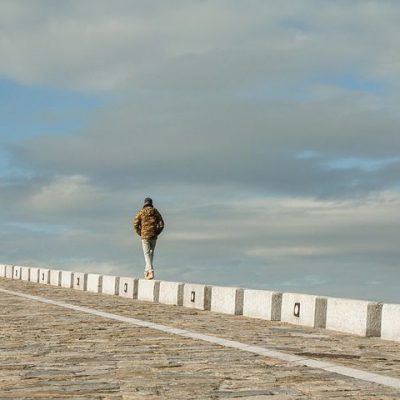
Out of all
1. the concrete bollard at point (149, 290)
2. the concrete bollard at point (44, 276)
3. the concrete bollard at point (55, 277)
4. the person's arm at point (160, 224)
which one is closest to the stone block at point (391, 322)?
the concrete bollard at point (149, 290)

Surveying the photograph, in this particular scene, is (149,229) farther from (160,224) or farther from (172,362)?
(172,362)

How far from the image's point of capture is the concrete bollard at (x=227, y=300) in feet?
61.2

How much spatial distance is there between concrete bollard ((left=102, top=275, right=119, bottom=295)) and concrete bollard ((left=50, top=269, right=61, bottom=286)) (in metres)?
6.02

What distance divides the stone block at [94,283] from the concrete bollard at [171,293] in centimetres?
595

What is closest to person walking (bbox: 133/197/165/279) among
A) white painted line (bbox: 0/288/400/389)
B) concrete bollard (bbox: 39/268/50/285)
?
concrete bollard (bbox: 39/268/50/285)

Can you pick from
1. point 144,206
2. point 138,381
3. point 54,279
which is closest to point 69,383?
point 138,381

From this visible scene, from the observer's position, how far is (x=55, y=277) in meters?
34.9

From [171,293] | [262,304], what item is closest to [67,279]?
[171,293]

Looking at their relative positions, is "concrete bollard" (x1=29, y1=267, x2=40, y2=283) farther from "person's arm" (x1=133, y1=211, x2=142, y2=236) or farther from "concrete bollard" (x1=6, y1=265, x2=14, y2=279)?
"person's arm" (x1=133, y1=211, x2=142, y2=236)

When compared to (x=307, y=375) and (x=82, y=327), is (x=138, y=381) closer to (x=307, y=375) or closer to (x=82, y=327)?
(x=307, y=375)

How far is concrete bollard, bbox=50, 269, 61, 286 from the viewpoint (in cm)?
3433

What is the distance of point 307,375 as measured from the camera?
331 inches

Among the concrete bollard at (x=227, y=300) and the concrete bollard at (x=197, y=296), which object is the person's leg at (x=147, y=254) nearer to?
the concrete bollard at (x=197, y=296)

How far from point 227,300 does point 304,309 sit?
3.30 m
